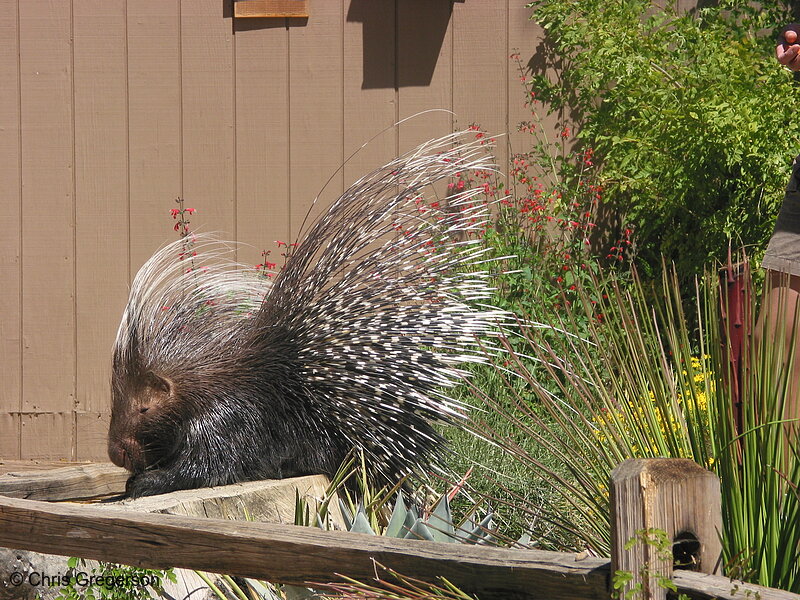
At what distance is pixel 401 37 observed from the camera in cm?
455

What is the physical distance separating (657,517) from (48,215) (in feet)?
14.0

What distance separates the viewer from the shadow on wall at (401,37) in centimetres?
454

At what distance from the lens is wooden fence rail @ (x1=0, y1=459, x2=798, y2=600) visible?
1132 millimetres

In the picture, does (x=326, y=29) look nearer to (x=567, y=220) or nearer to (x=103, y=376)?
(x=567, y=220)

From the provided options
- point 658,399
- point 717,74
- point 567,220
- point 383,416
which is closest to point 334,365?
point 383,416

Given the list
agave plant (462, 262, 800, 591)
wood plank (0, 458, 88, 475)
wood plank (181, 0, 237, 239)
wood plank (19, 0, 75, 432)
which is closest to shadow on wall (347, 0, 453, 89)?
wood plank (181, 0, 237, 239)

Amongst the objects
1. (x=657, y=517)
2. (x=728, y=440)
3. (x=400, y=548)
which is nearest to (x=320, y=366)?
(x=400, y=548)

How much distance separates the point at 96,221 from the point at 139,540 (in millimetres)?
3289

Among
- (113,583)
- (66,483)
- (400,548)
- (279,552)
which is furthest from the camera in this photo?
(66,483)

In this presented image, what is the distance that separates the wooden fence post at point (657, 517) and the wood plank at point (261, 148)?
3620mm

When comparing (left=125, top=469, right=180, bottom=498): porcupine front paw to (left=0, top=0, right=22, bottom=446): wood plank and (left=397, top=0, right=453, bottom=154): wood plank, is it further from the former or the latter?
(left=397, top=0, right=453, bottom=154): wood plank

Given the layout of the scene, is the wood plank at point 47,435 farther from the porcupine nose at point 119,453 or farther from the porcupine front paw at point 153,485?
the porcupine front paw at point 153,485

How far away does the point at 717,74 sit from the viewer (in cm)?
392

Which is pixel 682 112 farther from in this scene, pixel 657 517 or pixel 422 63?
pixel 657 517
